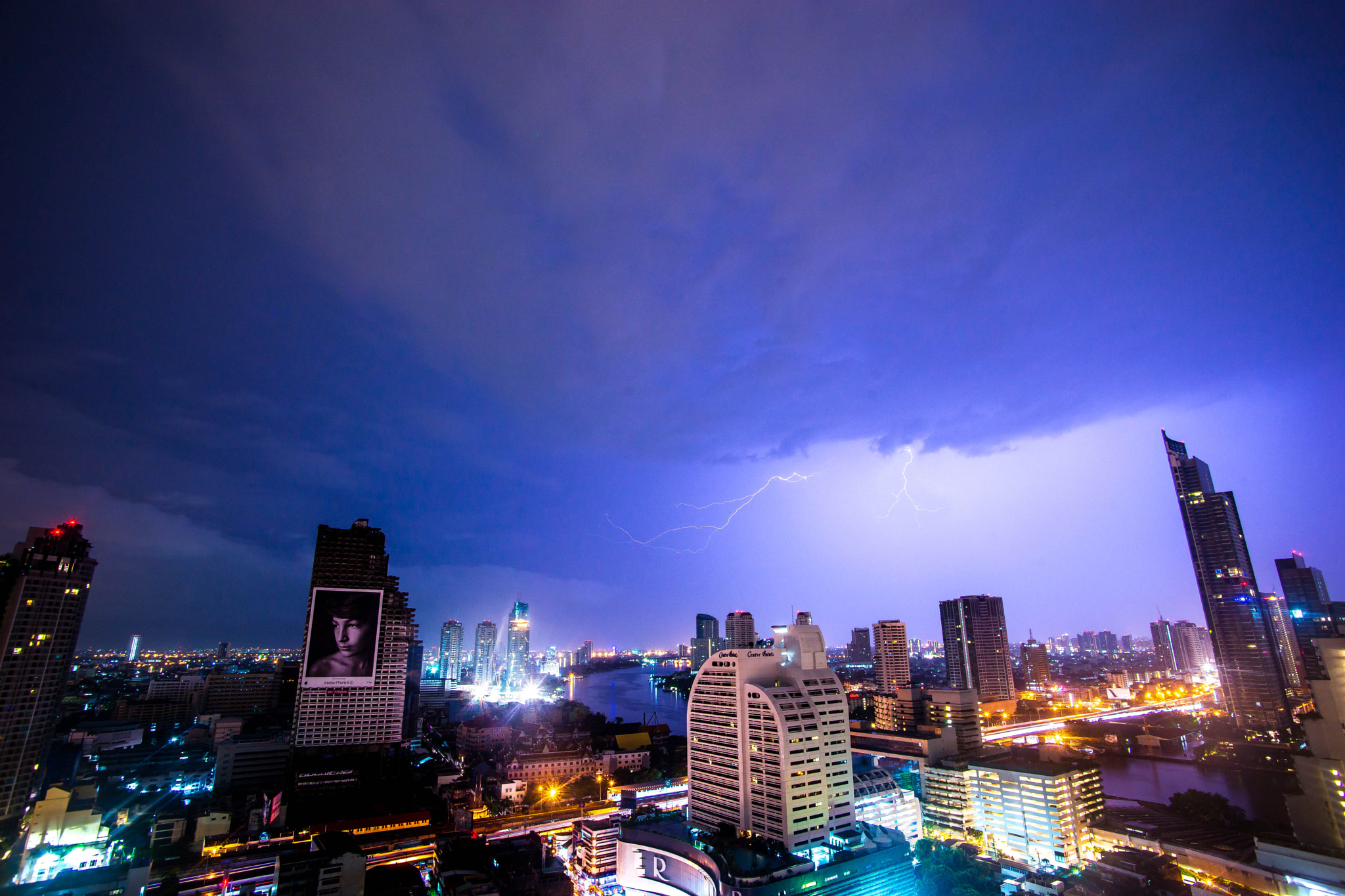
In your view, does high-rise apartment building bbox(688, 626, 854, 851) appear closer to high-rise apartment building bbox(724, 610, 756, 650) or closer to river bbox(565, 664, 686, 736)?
river bbox(565, 664, 686, 736)

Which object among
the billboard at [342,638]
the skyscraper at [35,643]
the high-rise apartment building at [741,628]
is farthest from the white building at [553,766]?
the high-rise apartment building at [741,628]

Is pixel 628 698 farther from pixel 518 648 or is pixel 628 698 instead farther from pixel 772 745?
pixel 772 745

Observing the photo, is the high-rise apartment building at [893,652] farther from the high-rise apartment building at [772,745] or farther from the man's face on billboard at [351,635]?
the man's face on billboard at [351,635]

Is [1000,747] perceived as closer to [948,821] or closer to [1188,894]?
[948,821]

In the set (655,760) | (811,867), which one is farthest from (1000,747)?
(811,867)

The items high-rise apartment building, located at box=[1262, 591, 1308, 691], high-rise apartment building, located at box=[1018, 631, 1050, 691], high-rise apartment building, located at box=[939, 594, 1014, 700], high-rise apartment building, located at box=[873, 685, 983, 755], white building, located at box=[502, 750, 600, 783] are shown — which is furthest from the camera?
high-rise apartment building, located at box=[1018, 631, 1050, 691]

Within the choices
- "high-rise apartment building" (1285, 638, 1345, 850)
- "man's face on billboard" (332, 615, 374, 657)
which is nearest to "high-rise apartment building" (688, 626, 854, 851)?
"high-rise apartment building" (1285, 638, 1345, 850)

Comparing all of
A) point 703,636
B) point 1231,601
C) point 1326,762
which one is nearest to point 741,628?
point 703,636
